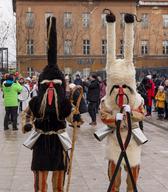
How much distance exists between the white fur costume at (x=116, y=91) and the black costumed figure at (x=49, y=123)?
0.56 m

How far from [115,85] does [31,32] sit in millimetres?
53232

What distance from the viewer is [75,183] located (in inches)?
328

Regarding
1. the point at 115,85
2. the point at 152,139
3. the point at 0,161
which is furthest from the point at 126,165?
the point at 152,139

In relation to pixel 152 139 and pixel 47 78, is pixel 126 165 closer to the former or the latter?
pixel 47 78

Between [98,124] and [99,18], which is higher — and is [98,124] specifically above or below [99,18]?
below

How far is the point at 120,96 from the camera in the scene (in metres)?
6.57

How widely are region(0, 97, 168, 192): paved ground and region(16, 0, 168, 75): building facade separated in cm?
4511

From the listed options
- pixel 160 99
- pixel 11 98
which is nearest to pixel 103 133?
pixel 11 98

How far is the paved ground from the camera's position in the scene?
26.7ft

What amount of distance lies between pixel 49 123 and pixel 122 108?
93 cm

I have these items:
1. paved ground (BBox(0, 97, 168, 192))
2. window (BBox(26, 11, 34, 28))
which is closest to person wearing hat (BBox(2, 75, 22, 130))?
paved ground (BBox(0, 97, 168, 192))

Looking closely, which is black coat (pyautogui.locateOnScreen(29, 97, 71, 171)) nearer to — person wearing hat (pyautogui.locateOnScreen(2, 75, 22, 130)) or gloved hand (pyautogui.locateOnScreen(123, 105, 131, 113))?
gloved hand (pyautogui.locateOnScreen(123, 105, 131, 113))

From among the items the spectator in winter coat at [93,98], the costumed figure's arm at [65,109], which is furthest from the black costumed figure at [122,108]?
the spectator in winter coat at [93,98]

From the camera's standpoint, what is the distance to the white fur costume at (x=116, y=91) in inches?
258
